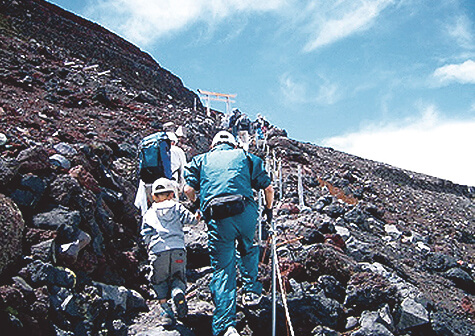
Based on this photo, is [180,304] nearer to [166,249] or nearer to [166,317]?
[166,317]

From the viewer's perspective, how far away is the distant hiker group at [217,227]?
3348 mm

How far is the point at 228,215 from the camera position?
3.35m

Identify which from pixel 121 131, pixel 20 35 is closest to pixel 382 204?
pixel 121 131

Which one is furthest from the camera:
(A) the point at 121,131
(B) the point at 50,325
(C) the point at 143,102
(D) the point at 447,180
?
(D) the point at 447,180

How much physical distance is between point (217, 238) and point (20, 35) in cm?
1852

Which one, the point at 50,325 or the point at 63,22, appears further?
the point at 63,22

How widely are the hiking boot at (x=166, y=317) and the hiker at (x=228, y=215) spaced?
57cm

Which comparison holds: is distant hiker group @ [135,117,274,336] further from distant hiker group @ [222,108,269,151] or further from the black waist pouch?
distant hiker group @ [222,108,269,151]

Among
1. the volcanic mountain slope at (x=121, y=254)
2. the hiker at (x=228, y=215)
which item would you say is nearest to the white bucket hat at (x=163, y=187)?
the hiker at (x=228, y=215)

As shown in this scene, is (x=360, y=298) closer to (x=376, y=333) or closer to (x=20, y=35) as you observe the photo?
(x=376, y=333)

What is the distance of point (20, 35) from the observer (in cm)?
1747

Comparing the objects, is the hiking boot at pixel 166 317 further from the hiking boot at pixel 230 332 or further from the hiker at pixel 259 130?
the hiker at pixel 259 130

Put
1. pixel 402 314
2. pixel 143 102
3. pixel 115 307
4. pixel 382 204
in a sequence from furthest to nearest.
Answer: pixel 143 102 < pixel 382 204 < pixel 402 314 < pixel 115 307

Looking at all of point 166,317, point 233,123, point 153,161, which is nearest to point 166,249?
point 166,317
